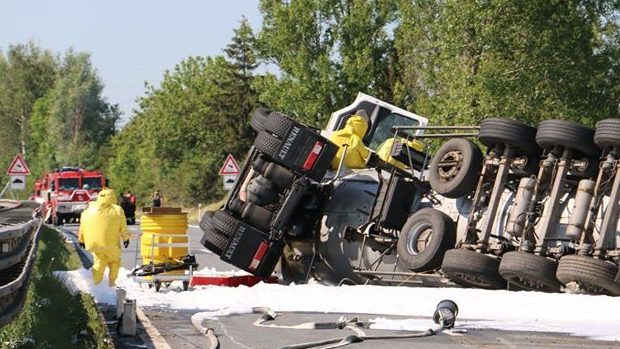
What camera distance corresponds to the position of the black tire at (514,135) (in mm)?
16141

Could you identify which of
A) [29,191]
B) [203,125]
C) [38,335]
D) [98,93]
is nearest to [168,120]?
[203,125]

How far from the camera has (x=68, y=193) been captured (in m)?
54.8

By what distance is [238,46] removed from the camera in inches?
3140

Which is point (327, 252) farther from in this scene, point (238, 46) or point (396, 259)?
point (238, 46)

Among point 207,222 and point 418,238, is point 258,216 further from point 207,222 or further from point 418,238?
point 418,238

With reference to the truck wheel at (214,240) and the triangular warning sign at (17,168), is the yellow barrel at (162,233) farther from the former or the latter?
the triangular warning sign at (17,168)

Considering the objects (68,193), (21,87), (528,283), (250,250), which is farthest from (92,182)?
(21,87)

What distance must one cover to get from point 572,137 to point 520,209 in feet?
3.55

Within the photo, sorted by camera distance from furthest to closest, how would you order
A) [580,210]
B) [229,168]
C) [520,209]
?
[229,168], [520,209], [580,210]

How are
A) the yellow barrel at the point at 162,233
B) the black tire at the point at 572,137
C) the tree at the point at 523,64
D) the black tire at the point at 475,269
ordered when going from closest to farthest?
the black tire at the point at 572,137, the black tire at the point at 475,269, the yellow barrel at the point at 162,233, the tree at the point at 523,64

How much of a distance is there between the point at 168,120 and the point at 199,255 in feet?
187

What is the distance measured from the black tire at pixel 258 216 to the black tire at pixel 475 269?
3215mm

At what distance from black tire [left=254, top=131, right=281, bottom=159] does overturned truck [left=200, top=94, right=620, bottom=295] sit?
19 millimetres

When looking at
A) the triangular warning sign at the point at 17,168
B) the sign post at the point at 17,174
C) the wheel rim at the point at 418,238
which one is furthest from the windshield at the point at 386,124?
the triangular warning sign at the point at 17,168
